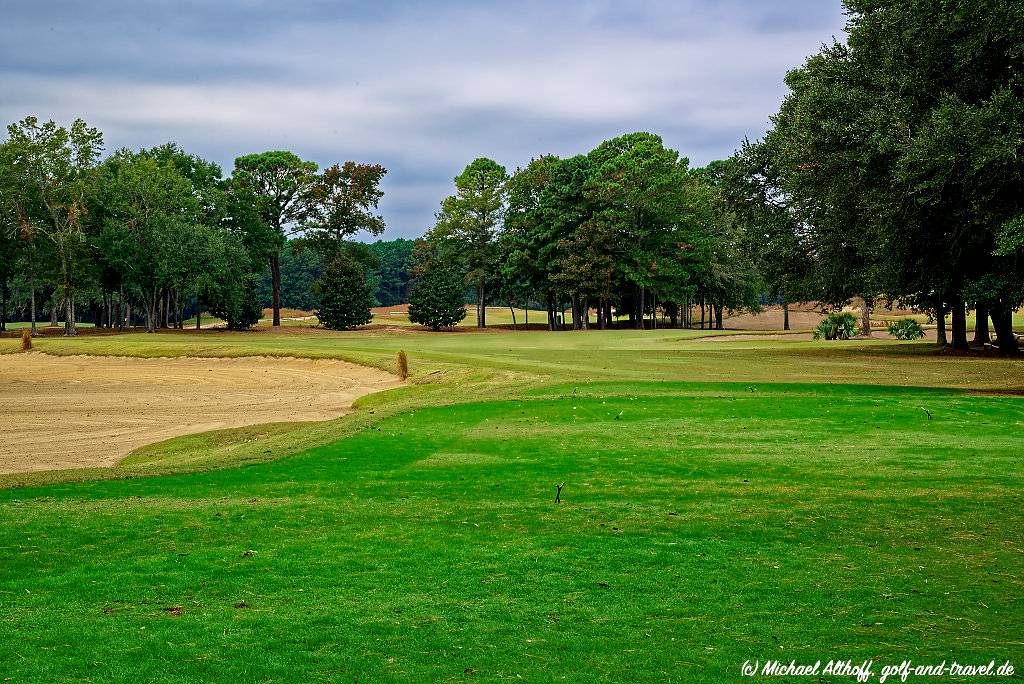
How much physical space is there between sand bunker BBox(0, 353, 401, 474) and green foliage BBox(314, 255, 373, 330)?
145ft

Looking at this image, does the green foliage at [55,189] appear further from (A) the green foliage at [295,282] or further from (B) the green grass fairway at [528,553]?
(A) the green foliage at [295,282]

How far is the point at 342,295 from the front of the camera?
9388cm

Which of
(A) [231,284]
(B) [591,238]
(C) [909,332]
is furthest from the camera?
(B) [591,238]

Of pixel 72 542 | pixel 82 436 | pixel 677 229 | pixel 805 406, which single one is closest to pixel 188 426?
pixel 82 436

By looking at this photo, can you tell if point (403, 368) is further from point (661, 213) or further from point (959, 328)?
point (661, 213)

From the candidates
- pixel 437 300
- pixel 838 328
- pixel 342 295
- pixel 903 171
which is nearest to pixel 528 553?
pixel 903 171

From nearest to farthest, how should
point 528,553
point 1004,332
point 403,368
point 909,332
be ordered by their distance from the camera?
A: point 528,553 < point 403,368 < point 1004,332 < point 909,332

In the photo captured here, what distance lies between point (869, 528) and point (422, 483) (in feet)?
22.3

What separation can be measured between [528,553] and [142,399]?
82.1 feet

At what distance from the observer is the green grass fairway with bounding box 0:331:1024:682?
6.76 meters

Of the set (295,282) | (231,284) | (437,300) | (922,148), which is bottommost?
(437,300)

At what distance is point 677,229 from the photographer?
306 ft

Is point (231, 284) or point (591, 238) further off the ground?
point (591, 238)

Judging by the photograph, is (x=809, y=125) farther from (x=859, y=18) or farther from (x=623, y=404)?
(x=623, y=404)
